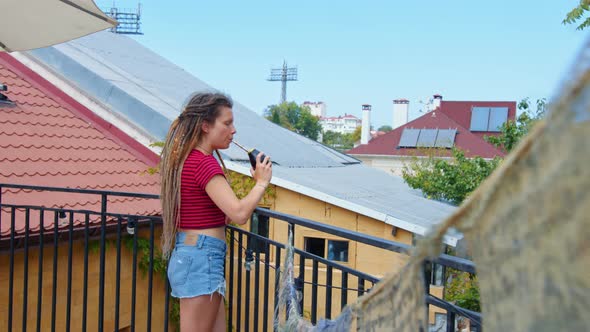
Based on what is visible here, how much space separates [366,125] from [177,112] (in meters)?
34.9

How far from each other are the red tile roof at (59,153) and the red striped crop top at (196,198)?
2781 millimetres

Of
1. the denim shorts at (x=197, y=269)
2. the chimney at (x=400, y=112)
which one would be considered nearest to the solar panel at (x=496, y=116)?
the chimney at (x=400, y=112)

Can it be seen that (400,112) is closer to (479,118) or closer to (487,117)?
(479,118)

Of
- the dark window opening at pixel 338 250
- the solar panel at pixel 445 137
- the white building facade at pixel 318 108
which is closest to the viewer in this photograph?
the dark window opening at pixel 338 250

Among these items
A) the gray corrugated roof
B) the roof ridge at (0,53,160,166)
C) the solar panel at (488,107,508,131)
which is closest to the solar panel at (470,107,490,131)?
the solar panel at (488,107,508,131)

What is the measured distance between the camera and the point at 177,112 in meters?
9.64

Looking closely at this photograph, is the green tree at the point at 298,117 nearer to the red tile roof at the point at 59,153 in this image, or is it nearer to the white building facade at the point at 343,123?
the white building facade at the point at 343,123

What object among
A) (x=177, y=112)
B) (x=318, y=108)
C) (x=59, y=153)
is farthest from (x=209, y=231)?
(x=318, y=108)

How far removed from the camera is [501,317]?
763mm

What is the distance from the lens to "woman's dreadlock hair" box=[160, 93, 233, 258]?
92.7 inches

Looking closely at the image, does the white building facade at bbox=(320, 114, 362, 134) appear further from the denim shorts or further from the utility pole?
the denim shorts

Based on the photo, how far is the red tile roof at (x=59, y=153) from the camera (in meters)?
5.77

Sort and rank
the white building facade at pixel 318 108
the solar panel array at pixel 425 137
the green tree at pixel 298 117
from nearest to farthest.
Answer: the solar panel array at pixel 425 137
the green tree at pixel 298 117
the white building facade at pixel 318 108

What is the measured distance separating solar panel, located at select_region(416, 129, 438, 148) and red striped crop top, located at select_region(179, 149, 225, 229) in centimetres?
3129
